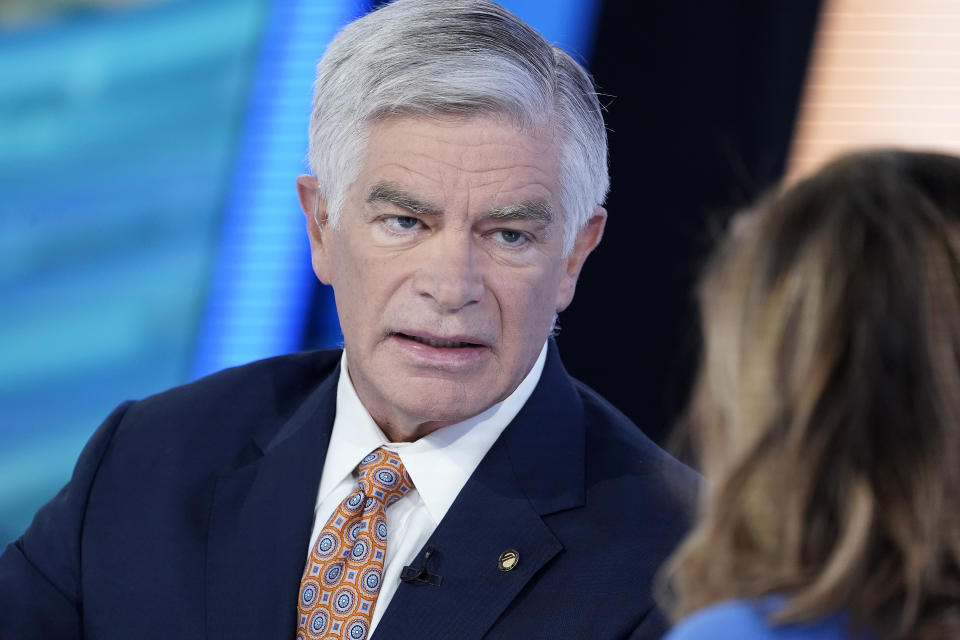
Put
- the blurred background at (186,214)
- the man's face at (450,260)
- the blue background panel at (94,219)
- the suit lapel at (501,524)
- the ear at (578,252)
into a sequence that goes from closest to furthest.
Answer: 1. the suit lapel at (501,524)
2. the man's face at (450,260)
3. the ear at (578,252)
4. the blurred background at (186,214)
5. the blue background panel at (94,219)

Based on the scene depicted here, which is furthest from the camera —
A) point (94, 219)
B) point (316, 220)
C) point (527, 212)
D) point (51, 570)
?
point (94, 219)

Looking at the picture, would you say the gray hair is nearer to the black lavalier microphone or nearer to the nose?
the nose

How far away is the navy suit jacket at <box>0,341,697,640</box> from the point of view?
80.7 inches

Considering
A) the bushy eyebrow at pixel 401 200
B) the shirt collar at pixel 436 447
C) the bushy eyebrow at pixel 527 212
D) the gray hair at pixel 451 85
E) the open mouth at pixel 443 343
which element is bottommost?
the shirt collar at pixel 436 447

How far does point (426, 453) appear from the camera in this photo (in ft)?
7.26

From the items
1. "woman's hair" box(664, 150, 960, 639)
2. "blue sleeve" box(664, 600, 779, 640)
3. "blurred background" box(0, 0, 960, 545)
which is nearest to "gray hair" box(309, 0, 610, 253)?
"woman's hair" box(664, 150, 960, 639)

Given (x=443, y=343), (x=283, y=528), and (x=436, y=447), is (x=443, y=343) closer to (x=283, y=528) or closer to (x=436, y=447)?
(x=436, y=447)

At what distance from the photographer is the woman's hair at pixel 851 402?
1143 millimetres

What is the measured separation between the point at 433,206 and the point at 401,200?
0.20 ft

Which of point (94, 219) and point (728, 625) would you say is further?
point (94, 219)

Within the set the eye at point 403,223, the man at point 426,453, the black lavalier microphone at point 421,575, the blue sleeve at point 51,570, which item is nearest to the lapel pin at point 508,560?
A: the man at point 426,453

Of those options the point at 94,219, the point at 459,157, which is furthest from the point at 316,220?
the point at 94,219

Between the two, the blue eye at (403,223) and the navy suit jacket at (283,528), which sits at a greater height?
the blue eye at (403,223)

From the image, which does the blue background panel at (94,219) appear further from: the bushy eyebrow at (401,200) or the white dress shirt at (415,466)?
the bushy eyebrow at (401,200)
